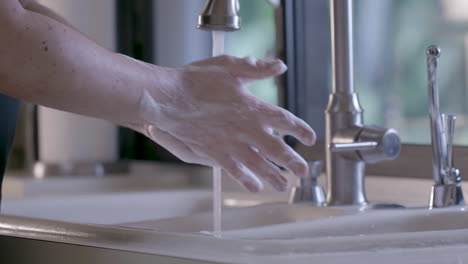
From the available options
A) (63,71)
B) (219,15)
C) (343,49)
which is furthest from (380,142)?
(63,71)

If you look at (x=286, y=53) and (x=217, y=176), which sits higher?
(x=286, y=53)

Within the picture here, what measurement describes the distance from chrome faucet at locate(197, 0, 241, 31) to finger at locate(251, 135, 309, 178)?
0.17 meters

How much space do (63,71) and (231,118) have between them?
0.14 m

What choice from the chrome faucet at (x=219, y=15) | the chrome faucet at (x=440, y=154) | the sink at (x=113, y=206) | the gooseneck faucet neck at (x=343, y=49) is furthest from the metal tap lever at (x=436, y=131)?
the sink at (x=113, y=206)

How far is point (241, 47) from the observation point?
1469 mm

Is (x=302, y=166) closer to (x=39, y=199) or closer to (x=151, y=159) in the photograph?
(x=39, y=199)

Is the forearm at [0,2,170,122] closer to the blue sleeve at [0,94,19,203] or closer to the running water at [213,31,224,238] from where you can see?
the running water at [213,31,224,238]

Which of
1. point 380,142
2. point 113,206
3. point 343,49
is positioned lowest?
point 113,206

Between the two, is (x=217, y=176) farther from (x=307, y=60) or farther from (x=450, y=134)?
(x=307, y=60)

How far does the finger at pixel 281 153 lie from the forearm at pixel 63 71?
10cm

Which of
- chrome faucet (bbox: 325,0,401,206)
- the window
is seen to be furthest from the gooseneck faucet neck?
the window

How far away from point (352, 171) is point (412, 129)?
26 cm

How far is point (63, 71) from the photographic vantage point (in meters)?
0.65

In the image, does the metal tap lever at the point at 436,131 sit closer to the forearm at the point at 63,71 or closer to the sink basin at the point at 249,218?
the sink basin at the point at 249,218
